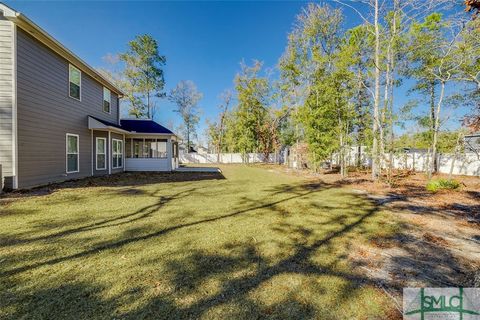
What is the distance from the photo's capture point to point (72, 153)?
31.9 ft

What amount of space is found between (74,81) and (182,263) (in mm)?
10530

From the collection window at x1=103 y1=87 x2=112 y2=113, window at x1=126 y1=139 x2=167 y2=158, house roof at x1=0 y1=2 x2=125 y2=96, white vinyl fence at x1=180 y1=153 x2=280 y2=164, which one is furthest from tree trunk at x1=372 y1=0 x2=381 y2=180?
white vinyl fence at x1=180 y1=153 x2=280 y2=164

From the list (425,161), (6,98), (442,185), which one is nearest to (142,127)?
(6,98)

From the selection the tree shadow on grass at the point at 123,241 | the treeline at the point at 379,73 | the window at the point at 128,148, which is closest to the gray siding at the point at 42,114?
the tree shadow on grass at the point at 123,241

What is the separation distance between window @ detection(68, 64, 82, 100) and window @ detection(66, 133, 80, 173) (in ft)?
5.75

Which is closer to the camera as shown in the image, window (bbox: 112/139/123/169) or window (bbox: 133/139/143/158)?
window (bbox: 112/139/123/169)

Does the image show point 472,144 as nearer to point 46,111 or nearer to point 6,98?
point 46,111

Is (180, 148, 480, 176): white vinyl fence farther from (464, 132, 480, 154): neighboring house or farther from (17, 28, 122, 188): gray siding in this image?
(17, 28, 122, 188): gray siding

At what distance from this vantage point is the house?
675 centimetres

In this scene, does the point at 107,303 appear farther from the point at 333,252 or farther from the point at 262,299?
the point at 333,252

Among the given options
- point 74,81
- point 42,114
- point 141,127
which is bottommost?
point 42,114

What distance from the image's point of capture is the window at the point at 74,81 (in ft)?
31.2

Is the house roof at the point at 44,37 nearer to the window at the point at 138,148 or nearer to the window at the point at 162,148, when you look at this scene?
the window at the point at 138,148

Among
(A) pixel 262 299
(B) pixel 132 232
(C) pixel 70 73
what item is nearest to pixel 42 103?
(C) pixel 70 73
